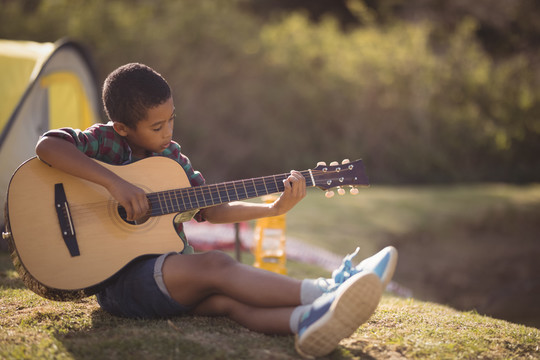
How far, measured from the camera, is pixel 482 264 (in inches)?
291

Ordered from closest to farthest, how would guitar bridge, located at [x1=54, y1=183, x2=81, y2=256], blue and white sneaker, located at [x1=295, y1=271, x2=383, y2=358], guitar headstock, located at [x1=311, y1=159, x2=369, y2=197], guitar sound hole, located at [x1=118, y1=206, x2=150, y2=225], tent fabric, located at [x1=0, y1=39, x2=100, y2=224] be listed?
1. blue and white sneaker, located at [x1=295, y1=271, x2=383, y2=358]
2. guitar bridge, located at [x1=54, y1=183, x2=81, y2=256]
3. guitar sound hole, located at [x1=118, y1=206, x2=150, y2=225]
4. guitar headstock, located at [x1=311, y1=159, x2=369, y2=197]
5. tent fabric, located at [x1=0, y1=39, x2=100, y2=224]

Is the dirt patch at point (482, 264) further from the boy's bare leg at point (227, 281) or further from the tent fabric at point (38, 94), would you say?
the tent fabric at point (38, 94)

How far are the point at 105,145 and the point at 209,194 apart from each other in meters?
0.59

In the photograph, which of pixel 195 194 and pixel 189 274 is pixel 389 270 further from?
pixel 195 194

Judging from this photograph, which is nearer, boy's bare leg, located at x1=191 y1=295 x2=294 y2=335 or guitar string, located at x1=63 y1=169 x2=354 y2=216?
boy's bare leg, located at x1=191 y1=295 x2=294 y2=335

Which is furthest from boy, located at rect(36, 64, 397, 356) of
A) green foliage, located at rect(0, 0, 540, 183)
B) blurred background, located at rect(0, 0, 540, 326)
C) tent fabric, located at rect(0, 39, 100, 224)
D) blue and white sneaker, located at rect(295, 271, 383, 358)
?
green foliage, located at rect(0, 0, 540, 183)

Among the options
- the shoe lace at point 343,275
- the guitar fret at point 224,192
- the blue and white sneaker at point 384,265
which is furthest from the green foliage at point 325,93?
the blue and white sneaker at point 384,265

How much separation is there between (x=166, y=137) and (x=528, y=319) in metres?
4.48

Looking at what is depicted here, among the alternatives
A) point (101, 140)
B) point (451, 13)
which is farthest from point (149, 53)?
point (451, 13)

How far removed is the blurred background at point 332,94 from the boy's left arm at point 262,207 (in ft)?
21.0

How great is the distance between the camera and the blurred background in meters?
9.93

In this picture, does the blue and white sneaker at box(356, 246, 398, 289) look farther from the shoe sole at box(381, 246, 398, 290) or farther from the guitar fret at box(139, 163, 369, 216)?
the guitar fret at box(139, 163, 369, 216)

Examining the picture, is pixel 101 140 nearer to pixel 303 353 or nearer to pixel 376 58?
pixel 303 353

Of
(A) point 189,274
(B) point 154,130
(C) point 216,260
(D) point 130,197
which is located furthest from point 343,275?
(B) point 154,130
